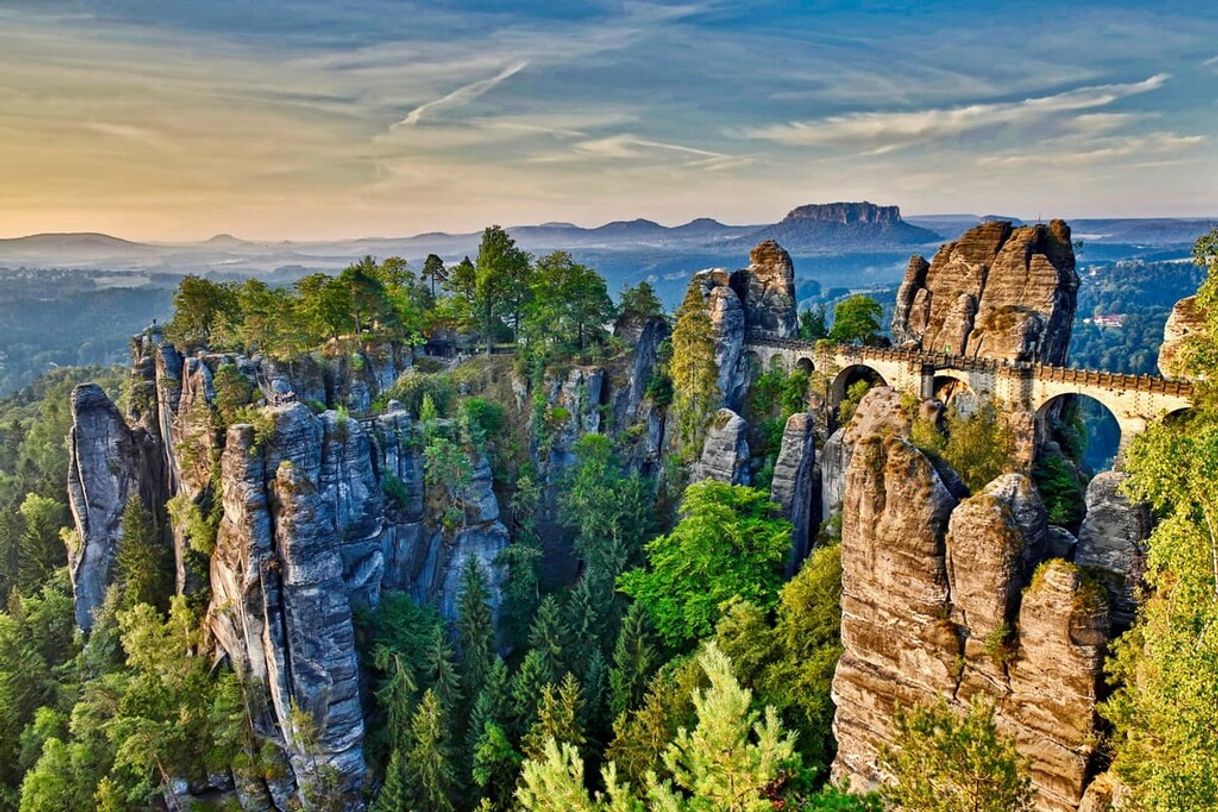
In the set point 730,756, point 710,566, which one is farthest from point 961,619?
point 710,566

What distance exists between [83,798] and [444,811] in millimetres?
16252

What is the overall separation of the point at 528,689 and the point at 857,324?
31.8 m

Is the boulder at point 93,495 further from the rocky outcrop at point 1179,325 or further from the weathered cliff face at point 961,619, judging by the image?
the rocky outcrop at point 1179,325

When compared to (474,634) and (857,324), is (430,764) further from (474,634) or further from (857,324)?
(857,324)

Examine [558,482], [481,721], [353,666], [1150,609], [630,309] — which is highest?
[630,309]

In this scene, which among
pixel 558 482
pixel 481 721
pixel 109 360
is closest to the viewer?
pixel 481 721

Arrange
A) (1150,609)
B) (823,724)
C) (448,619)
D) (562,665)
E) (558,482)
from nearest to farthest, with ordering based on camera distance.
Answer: (1150,609) → (823,724) → (562,665) → (448,619) → (558,482)

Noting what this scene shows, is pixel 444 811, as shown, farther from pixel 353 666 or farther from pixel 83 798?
pixel 83 798

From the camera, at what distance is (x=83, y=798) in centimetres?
3141

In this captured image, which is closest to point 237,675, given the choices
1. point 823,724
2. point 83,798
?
point 83,798

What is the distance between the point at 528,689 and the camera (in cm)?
3075

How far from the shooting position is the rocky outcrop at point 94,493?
139ft

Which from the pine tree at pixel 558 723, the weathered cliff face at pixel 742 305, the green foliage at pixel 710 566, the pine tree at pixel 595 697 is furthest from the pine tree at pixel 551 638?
the weathered cliff face at pixel 742 305

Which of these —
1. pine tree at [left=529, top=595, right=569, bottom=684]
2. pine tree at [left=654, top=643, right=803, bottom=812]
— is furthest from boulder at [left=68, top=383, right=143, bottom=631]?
pine tree at [left=654, top=643, right=803, bottom=812]
